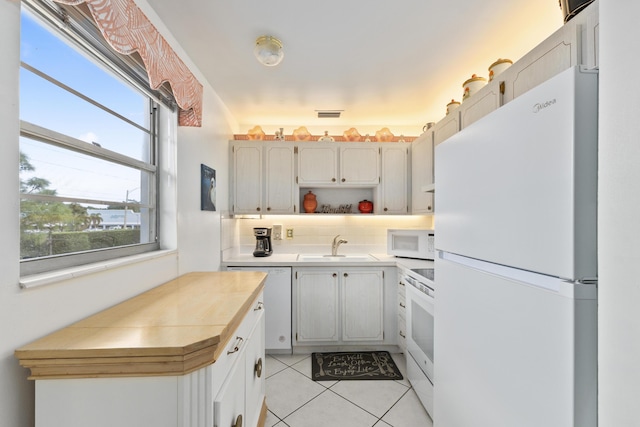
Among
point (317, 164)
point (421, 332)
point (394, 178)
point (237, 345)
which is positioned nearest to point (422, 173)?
point (394, 178)

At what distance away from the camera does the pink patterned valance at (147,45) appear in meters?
0.97

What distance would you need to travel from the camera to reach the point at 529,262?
29.3 inches

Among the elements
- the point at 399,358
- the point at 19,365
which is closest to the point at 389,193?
the point at 399,358

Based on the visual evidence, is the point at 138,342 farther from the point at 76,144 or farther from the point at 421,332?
the point at 421,332

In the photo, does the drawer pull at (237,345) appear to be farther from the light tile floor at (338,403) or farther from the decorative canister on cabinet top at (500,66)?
the decorative canister on cabinet top at (500,66)

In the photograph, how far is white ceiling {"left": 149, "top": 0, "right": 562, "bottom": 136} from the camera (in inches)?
56.3

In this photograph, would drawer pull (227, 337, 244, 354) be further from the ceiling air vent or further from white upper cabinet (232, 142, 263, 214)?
the ceiling air vent

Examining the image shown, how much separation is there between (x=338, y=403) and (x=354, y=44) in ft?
8.23

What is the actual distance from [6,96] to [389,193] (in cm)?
280

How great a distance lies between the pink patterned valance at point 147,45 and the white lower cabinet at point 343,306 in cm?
171

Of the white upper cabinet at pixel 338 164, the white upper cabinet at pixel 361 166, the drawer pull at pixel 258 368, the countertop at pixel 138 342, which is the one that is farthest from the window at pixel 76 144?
the white upper cabinet at pixel 361 166

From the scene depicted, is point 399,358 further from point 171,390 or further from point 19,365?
point 19,365

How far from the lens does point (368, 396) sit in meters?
1.95

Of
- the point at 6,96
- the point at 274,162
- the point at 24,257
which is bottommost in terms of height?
the point at 24,257
